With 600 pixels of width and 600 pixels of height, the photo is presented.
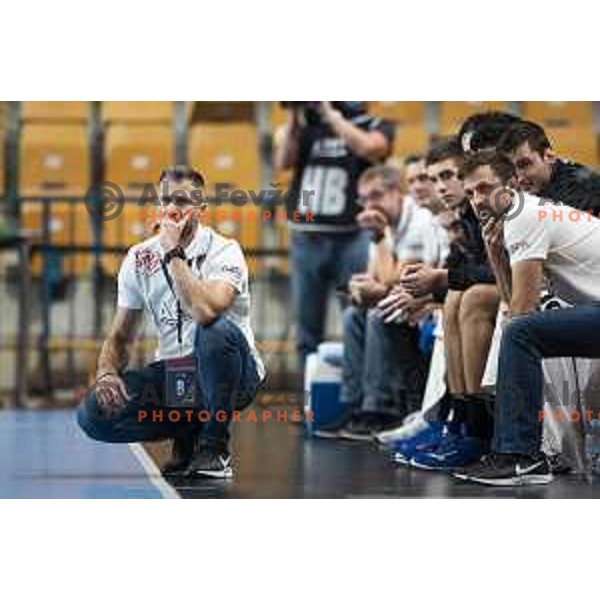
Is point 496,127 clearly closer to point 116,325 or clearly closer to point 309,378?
point 116,325

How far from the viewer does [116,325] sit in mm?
5023

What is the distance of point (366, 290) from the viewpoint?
20.9ft

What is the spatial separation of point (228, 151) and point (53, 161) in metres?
0.82

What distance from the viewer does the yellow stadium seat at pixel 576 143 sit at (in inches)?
209

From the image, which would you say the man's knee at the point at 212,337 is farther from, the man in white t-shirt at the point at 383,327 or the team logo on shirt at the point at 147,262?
the man in white t-shirt at the point at 383,327

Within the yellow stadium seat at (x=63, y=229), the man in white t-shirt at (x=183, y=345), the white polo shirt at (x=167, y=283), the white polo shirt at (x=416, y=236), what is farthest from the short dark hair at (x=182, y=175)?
the yellow stadium seat at (x=63, y=229)

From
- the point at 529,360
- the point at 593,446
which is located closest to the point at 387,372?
the point at 593,446

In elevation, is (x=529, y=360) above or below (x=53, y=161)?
below

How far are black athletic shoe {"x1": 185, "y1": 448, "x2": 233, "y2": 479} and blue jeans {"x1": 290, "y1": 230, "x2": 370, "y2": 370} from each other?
178 cm

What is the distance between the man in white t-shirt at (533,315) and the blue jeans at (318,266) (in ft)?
5.95

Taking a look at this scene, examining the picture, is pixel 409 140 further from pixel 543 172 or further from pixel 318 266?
pixel 543 172

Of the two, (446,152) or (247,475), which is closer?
(247,475)
